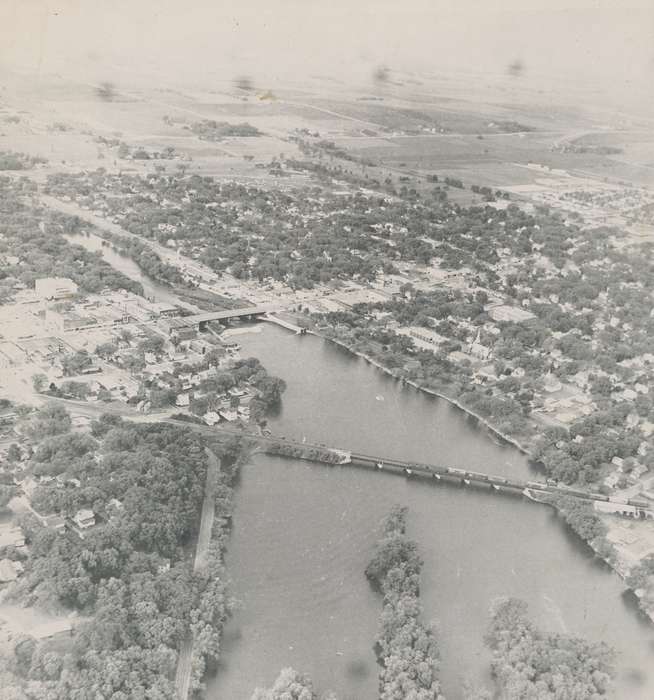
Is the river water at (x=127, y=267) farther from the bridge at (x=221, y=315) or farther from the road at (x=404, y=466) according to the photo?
the road at (x=404, y=466)

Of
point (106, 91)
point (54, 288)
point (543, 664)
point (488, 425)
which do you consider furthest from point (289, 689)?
point (106, 91)

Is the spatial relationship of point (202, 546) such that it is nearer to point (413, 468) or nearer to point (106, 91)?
point (413, 468)

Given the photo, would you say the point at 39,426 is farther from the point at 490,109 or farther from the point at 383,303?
the point at 490,109

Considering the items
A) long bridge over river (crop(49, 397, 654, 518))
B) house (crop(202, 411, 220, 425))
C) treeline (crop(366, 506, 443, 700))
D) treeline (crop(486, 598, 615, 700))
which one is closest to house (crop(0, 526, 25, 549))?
long bridge over river (crop(49, 397, 654, 518))

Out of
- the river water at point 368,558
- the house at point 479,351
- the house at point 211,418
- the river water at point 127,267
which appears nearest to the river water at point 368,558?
the river water at point 368,558

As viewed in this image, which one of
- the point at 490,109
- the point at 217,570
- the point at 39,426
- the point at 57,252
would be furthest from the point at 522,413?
the point at 490,109
